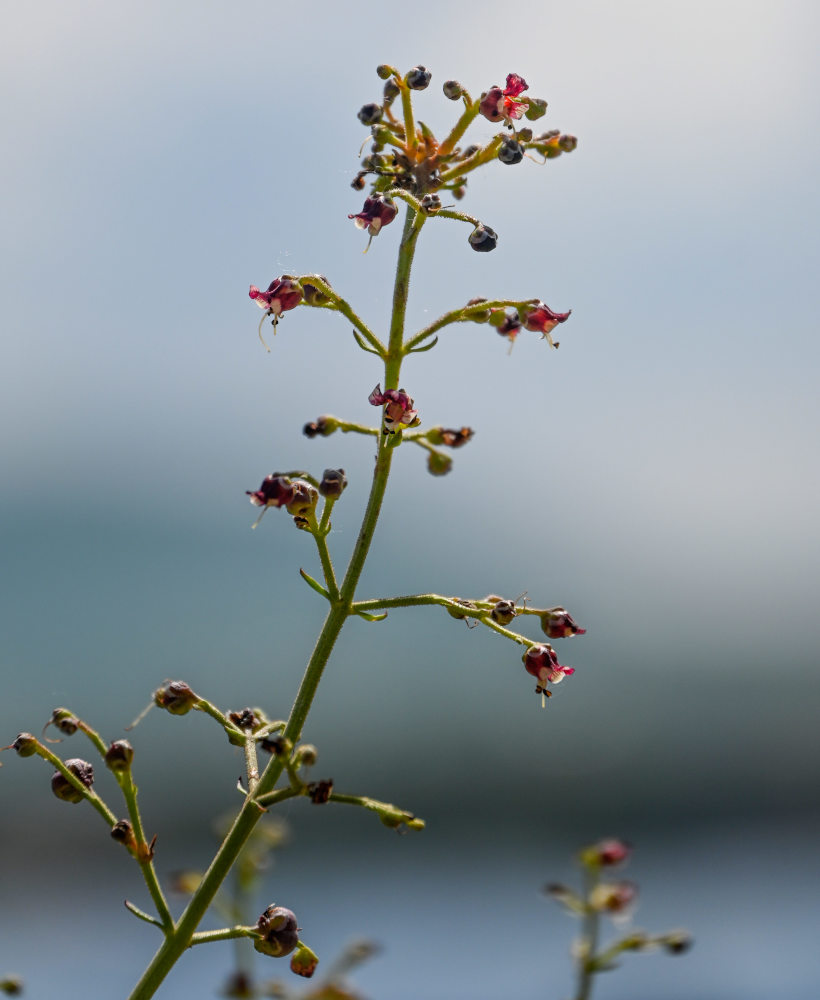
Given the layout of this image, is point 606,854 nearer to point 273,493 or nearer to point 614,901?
point 614,901

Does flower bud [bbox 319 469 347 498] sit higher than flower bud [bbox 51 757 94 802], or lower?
higher

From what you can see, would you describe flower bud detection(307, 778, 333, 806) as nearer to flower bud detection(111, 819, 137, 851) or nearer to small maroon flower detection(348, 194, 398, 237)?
flower bud detection(111, 819, 137, 851)

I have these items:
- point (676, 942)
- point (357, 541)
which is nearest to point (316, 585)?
point (357, 541)

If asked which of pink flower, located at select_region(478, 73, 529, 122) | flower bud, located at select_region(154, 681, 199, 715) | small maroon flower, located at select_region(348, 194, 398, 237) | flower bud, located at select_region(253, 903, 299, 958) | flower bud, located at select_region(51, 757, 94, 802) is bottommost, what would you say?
flower bud, located at select_region(253, 903, 299, 958)

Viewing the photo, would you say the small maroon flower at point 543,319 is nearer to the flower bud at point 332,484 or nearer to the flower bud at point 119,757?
the flower bud at point 332,484

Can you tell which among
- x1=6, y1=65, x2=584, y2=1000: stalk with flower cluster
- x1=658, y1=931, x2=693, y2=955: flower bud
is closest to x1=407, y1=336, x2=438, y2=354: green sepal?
x1=6, y1=65, x2=584, y2=1000: stalk with flower cluster

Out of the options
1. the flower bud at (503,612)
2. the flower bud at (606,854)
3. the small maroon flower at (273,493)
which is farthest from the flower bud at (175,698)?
the flower bud at (606,854)
